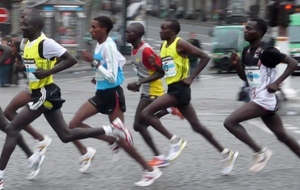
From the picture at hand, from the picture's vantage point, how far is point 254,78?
28.0 ft

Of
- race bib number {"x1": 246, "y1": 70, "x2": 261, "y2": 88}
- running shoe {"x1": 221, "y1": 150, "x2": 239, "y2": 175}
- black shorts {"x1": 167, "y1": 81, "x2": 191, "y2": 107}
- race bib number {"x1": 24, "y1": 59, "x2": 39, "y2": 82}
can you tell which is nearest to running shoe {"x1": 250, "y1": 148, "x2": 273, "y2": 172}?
running shoe {"x1": 221, "y1": 150, "x2": 239, "y2": 175}

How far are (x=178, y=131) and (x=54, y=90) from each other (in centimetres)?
512

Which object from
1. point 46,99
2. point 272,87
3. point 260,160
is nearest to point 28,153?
point 46,99

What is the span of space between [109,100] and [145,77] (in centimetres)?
64

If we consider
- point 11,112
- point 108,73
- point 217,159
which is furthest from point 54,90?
point 217,159

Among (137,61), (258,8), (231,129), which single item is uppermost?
(137,61)

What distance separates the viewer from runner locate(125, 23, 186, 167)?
9.11m

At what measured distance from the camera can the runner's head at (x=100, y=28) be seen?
8.64m

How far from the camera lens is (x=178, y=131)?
1309cm

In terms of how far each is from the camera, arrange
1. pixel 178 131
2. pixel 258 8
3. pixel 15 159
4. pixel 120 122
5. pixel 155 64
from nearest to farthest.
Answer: pixel 120 122, pixel 155 64, pixel 15 159, pixel 178 131, pixel 258 8

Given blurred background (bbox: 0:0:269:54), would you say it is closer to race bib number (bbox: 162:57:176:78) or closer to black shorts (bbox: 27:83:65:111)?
race bib number (bbox: 162:57:176:78)

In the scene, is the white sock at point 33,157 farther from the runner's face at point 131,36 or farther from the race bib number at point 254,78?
the race bib number at point 254,78

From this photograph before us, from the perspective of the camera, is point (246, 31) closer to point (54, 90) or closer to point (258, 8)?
point (54, 90)

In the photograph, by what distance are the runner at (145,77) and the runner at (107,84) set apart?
0.31m
